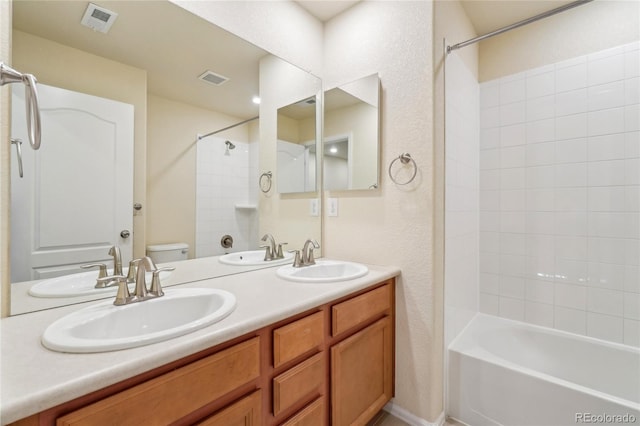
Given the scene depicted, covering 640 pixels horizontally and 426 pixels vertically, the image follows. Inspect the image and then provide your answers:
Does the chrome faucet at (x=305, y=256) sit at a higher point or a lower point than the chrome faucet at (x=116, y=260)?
lower

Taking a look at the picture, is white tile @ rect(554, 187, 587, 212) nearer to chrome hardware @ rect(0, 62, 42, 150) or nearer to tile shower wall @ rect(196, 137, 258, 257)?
tile shower wall @ rect(196, 137, 258, 257)

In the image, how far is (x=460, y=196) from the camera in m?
1.90

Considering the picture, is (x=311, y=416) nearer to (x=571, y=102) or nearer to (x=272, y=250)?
(x=272, y=250)

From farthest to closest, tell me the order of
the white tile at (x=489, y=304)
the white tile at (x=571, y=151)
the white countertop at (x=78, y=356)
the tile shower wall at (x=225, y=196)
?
the white tile at (x=489, y=304), the white tile at (x=571, y=151), the tile shower wall at (x=225, y=196), the white countertop at (x=78, y=356)

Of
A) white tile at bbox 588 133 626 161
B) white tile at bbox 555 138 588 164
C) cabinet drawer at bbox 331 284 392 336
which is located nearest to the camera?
cabinet drawer at bbox 331 284 392 336

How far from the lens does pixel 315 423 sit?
114 cm

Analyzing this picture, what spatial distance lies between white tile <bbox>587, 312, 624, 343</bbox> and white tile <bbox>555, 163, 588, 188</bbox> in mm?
873

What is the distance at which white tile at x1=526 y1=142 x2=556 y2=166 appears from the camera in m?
→ 2.05

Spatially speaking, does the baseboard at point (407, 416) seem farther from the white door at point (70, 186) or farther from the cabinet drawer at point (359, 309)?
the white door at point (70, 186)

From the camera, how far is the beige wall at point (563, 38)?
1.81m

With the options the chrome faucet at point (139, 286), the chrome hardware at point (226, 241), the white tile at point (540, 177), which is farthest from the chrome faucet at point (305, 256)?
the white tile at point (540, 177)

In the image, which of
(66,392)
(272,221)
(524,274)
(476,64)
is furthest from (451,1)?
(66,392)

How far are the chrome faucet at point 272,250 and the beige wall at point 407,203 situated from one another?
0.46 meters

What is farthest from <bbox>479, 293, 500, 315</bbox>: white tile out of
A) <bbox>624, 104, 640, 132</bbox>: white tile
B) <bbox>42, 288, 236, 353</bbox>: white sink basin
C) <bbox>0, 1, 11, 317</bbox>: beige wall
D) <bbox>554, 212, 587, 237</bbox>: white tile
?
<bbox>0, 1, 11, 317</bbox>: beige wall
